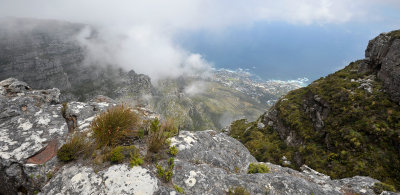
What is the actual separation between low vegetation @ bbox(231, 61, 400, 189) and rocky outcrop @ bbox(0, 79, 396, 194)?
46.0ft

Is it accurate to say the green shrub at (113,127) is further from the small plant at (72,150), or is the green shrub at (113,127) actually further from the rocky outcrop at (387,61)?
the rocky outcrop at (387,61)

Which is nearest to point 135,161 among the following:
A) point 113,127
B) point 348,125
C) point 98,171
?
point 98,171

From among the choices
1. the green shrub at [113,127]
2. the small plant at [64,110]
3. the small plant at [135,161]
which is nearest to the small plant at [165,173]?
the small plant at [135,161]

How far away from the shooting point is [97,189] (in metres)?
5.82

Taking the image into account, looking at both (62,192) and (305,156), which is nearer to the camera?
(62,192)

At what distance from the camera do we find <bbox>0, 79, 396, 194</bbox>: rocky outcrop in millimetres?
6070

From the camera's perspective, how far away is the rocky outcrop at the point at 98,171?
239 inches

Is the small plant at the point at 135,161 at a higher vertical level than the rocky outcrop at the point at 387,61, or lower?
lower

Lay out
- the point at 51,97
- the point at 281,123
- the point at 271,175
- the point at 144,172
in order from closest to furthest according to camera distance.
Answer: the point at 144,172 → the point at 271,175 → the point at 51,97 → the point at 281,123

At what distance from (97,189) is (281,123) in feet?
119

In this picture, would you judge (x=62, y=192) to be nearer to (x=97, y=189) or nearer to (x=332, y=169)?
(x=97, y=189)

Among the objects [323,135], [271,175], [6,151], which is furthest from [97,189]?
[323,135]

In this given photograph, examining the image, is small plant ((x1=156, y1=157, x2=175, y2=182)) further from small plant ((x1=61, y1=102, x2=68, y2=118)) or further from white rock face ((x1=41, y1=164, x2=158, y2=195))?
small plant ((x1=61, y1=102, x2=68, y2=118))

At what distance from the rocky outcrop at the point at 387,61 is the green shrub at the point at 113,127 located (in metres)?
32.7
